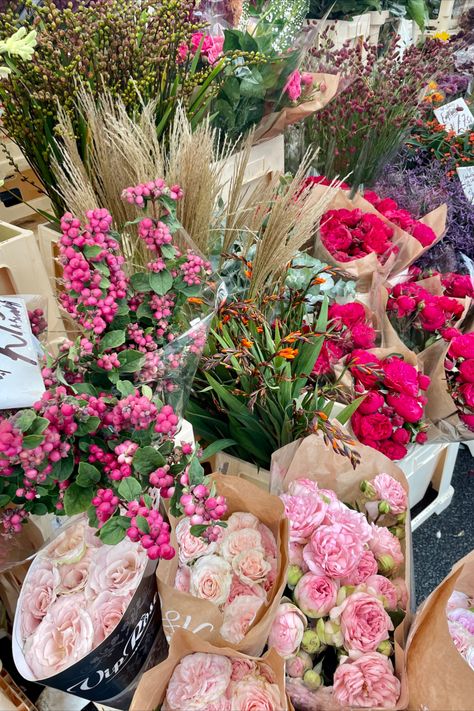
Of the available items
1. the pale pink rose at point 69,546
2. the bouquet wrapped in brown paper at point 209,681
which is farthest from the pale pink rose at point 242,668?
the pale pink rose at point 69,546

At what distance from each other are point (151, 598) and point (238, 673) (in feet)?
0.47

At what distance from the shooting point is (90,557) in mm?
719

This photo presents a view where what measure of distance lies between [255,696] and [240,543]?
19 centimetres

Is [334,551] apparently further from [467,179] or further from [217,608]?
[467,179]

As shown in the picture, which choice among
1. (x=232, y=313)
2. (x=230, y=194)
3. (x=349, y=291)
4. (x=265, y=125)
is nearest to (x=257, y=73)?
(x=265, y=125)

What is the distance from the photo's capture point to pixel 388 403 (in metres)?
1.23

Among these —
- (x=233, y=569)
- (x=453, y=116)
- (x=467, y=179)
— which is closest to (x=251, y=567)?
(x=233, y=569)

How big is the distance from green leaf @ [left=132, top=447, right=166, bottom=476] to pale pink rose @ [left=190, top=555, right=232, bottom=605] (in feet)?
0.85

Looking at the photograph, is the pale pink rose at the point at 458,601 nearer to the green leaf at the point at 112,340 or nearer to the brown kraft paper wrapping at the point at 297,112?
the green leaf at the point at 112,340

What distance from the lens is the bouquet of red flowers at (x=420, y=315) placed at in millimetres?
1400

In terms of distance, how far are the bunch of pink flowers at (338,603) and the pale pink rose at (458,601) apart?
0.32ft

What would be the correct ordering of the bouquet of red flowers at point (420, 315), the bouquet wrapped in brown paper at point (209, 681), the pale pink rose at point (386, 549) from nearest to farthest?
the bouquet wrapped in brown paper at point (209, 681) < the pale pink rose at point (386, 549) < the bouquet of red flowers at point (420, 315)

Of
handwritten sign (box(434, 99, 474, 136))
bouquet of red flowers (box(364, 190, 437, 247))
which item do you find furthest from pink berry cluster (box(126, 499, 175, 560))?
handwritten sign (box(434, 99, 474, 136))

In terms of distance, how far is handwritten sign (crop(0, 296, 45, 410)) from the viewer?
2.04ft
